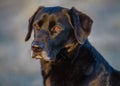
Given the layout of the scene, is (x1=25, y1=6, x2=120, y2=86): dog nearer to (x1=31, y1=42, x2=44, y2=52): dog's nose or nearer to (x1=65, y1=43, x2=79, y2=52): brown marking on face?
(x1=65, y1=43, x2=79, y2=52): brown marking on face

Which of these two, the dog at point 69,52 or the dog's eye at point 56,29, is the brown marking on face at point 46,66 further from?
the dog's eye at point 56,29

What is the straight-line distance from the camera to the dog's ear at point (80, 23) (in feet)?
77.5

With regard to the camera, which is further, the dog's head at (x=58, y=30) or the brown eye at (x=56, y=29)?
the brown eye at (x=56, y=29)

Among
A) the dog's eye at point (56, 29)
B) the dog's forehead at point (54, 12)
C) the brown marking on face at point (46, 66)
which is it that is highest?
the dog's forehead at point (54, 12)

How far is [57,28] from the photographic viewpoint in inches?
932

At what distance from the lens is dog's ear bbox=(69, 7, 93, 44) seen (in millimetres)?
23609

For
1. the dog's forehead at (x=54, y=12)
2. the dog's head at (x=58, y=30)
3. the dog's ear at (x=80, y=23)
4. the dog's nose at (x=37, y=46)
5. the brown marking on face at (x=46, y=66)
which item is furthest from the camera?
the brown marking on face at (x=46, y=66)

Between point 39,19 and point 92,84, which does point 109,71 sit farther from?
point 39,19

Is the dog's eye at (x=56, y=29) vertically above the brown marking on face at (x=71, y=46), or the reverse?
the dog's eye at (x=56, y=29)

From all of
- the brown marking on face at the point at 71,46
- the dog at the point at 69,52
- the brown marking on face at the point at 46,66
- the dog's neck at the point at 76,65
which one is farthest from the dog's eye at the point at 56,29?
the brown marking on face at the point at 46,66

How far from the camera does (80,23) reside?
938 inches

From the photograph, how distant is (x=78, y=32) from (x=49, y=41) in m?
0.71

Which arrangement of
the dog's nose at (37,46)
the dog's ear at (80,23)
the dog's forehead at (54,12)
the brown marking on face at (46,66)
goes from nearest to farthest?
the dog's nose at (37,46) < the dog's ear at (80,23) < the dog's forehead at (54,12) < the brown marking on face at (46,66)

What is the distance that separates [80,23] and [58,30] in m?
→ 0.57
